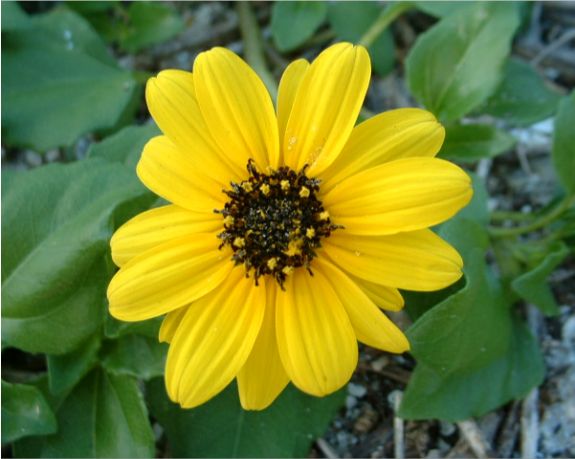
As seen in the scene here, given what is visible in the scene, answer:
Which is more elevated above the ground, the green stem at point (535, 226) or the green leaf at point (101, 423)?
the green stem at point (535, 226)

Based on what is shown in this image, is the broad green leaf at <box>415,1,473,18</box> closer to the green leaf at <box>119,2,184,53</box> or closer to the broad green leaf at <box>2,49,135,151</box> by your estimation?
the green leaf at <box>119,2,184,53</box>

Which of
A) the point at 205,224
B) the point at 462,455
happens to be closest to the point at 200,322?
the point at 205,224

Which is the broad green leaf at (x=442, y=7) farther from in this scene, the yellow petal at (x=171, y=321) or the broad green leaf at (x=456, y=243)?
the yellow petal at (x=171, y=321)

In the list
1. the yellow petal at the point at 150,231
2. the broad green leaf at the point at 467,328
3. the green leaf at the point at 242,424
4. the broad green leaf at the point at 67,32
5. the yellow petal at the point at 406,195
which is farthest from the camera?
the broad green leaf at the point at 67,32

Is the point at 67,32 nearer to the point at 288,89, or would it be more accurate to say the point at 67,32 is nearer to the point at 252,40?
the point at 252,40

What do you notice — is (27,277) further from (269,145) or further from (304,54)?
(304,54)

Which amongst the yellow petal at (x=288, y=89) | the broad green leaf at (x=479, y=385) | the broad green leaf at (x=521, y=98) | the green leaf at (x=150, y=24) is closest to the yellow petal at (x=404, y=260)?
the yellow petal at (x=288, y=89)

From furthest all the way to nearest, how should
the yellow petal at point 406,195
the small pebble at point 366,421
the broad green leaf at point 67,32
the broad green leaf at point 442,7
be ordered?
the broad green leaf at point 67,32
the broad green leaf at point 442,7
the small pebble at point 366,421
the yellow petal at point 406,195
